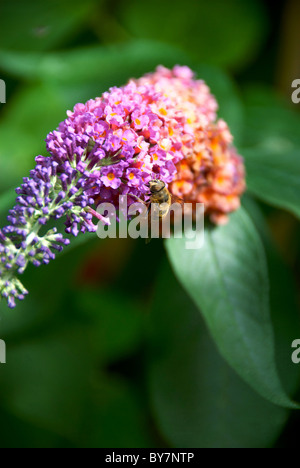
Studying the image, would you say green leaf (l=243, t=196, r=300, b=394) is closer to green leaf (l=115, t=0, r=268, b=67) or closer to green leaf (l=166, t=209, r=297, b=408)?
green leaf (l=166, t=209, r=297, b=408)

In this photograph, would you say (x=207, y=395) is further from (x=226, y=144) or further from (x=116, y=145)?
(x=116, y=145)

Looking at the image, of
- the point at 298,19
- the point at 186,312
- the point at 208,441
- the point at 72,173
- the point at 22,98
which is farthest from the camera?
the point at 298,19

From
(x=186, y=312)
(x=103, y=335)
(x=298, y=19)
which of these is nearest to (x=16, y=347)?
(x=103, y=335)

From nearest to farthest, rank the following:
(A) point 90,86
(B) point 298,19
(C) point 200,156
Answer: (C) point 200,156
(A) point 90,86
(B) point 298,19

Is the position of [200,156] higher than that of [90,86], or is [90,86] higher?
[90,86]

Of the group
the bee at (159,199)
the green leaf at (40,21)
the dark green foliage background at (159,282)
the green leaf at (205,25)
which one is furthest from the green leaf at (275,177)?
the green leaf at (40,21)

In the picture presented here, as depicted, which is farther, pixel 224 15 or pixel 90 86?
pixel 224 15

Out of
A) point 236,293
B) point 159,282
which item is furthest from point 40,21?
point 236,293
